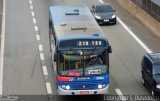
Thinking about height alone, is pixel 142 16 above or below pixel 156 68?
below

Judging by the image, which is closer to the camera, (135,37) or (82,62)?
(82,62)

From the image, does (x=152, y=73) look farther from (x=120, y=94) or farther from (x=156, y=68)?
(x=120, y=94)

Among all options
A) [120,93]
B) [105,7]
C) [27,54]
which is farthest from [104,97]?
[105,7]

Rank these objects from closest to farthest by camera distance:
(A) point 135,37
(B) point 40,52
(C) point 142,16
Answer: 1. (B) point 40,52
2. (A) point 135,37
3. (C) point 142,16

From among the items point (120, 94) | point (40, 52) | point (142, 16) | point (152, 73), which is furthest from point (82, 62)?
point (142, 16)


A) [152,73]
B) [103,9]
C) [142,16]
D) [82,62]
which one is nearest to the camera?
[82,62]

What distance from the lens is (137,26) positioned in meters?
39.4

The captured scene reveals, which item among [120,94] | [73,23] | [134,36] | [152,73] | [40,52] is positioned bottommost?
[134,36]

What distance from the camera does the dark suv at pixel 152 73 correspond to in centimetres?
2406

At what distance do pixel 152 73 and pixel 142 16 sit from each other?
16377mm

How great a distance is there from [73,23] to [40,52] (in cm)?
807

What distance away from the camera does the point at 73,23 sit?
25.0m

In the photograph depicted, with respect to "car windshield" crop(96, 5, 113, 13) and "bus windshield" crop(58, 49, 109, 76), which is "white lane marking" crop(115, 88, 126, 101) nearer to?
"bus windshield" crop(58, 49, 109, 76)

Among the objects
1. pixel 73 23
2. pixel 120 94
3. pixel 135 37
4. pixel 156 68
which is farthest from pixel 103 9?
pixel 156 68
